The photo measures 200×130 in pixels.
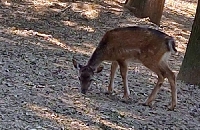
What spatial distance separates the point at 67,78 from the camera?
9484mm

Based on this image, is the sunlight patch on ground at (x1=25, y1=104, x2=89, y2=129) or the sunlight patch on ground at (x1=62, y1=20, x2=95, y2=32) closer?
the sunlight patch on ground at (x1=25, y1=104, x2=89, y2=129)

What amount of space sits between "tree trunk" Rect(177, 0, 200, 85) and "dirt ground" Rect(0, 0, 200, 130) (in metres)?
0.19

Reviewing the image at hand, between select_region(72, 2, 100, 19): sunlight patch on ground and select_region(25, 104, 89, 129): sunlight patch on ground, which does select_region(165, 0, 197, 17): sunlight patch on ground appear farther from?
select_region(25, 104, 89, 129): sunlight patch on ground

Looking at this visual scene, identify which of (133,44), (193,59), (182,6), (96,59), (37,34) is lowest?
(182,6)

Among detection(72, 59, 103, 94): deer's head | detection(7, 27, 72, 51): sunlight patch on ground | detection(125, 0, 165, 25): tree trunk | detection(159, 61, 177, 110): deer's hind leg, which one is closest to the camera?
detection(72, 59, 103, 94): deer's head

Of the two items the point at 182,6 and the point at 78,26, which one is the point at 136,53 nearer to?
the point at 78,26

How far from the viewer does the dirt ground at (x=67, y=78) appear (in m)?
7.26

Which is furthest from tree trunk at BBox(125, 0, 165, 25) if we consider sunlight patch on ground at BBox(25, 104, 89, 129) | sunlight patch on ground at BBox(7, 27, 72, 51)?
sunlight patch on ground at BBox(25, 104, 89, 129)

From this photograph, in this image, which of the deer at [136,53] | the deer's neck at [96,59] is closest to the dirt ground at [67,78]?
the deer at [136,53]

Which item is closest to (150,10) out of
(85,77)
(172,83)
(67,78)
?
(67,78)

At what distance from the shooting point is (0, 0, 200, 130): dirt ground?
7.26 m

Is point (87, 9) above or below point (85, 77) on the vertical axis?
below

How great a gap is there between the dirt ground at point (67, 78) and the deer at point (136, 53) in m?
0.29

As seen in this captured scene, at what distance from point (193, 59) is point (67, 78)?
265cm
